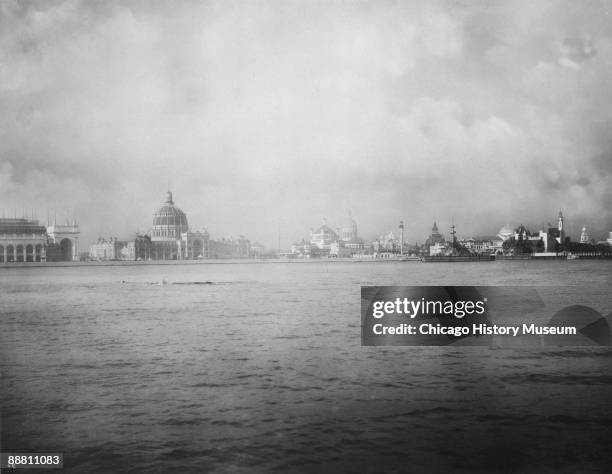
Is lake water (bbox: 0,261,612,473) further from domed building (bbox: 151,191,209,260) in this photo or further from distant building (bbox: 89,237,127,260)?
domed building (bbox: 151,191,209,260)

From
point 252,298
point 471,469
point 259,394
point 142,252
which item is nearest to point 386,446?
point 471,469

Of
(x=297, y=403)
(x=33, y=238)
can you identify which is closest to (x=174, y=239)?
(x=33, y=238)

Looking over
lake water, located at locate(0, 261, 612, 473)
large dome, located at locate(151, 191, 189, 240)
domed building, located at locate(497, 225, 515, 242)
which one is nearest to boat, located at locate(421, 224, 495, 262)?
domed building, located at locate(497, 225, 515, 242)

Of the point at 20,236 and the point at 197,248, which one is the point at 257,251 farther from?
the point at 20,236

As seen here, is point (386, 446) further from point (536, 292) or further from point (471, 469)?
point (536, 292)

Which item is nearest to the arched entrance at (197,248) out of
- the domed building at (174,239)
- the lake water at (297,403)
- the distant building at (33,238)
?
the domed building at (174,239)
